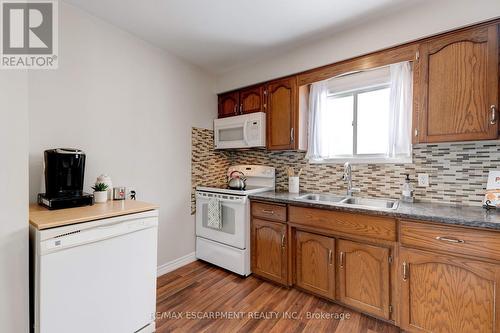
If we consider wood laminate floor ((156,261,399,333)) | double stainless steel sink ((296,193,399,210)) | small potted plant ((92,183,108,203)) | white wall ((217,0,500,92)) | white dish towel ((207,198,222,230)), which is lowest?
wood laminate floor ((156,261,399,333))

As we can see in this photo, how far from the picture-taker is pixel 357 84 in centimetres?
227

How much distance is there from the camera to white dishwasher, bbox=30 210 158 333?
1162 millimetres

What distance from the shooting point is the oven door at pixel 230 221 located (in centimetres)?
238

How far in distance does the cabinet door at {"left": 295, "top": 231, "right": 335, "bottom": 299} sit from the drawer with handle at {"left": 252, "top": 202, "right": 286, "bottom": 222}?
22cm

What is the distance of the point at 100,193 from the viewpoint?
175 cm

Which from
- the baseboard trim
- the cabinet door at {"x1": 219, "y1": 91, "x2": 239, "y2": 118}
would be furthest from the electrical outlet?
the baseboard trim

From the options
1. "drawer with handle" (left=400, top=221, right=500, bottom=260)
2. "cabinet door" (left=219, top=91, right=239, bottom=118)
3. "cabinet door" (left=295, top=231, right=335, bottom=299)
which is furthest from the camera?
"cabinet door" (left=219, top=91, right=239, bottom=118)

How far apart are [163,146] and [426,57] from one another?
2.52 meters

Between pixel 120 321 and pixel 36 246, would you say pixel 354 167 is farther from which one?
pixel 36 246

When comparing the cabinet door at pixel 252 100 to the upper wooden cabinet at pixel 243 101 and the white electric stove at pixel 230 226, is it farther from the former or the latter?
the white electric stove at pixel 230 226

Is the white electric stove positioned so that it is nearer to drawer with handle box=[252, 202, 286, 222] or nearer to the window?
drawer with handle box=[252, 202, 286, 222]

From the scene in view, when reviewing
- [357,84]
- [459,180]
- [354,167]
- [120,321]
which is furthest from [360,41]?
[120,321]

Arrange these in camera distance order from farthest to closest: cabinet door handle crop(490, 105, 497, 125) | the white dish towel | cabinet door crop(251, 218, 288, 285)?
the white dish towel
cabinet door crop(251, 218, 288, 285)
cabinet door handle crop(490, 105, 497, 125)

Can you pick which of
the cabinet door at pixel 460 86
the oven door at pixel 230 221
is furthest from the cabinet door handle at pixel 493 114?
the oven door at pixel 230 221
